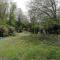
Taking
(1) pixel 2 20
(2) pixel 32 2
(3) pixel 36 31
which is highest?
(2) pixel 32 2

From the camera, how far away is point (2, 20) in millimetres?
26844

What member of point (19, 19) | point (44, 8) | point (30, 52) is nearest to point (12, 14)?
point (19, 19)

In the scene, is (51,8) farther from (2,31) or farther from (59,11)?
(2,31)

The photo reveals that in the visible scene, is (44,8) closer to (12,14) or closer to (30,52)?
(12,14)

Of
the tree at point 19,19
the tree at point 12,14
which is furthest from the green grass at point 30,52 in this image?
the tree at point 19,19

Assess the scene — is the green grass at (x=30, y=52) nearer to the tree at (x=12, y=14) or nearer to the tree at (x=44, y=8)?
the tree at (x=44, y=8)

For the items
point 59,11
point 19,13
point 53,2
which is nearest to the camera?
point 59,11

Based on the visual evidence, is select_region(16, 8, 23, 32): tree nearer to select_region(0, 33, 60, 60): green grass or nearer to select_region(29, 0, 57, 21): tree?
select_region(29, 0, 57, 21): tree

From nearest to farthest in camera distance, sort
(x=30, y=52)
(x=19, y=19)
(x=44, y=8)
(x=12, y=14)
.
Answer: (x=30, y=52) → (x=44, y=8) → (x=12, y=14) → (x=19, y=19)

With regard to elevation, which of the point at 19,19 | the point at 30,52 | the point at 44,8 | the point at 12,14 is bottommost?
the point at 19,19

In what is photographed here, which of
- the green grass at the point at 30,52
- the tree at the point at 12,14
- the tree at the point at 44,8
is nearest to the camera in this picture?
the green grass at the point at 30,52

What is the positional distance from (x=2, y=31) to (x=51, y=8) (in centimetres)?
841

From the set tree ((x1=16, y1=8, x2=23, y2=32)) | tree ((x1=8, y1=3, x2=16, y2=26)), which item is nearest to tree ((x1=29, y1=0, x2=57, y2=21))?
tree ((x1=8, y1=3, x2=16, y2=26))

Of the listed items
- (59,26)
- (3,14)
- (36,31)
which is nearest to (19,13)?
(3,14)
